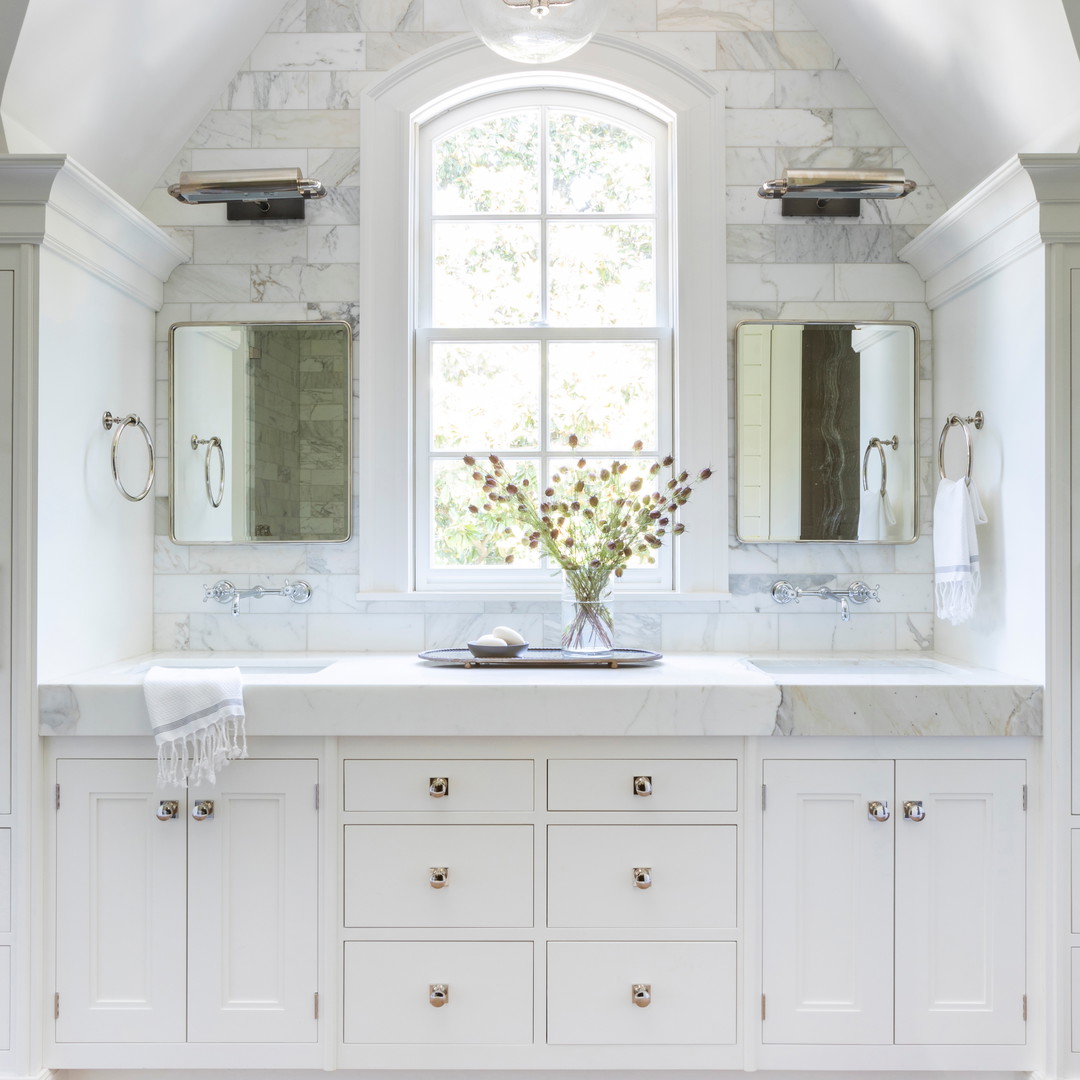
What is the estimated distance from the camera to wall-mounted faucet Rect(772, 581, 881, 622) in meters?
2.90

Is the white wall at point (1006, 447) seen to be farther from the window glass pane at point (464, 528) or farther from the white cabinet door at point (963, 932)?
the window glass pane at point (464, 528)

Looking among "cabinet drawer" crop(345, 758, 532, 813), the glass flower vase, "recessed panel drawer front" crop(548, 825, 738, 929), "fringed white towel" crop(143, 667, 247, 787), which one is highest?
the glass flower vase

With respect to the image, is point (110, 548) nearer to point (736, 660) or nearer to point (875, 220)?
point (736, 660)

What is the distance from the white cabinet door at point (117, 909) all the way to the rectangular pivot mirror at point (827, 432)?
1.79m

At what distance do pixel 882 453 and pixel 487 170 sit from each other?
150 centimetres

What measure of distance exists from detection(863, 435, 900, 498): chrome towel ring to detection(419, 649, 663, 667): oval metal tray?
0.88 meters

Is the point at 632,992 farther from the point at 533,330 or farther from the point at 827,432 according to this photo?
the point at 533,330

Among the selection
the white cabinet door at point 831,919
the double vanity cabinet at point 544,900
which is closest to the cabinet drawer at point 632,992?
the double vanity cabinet at point 544,900

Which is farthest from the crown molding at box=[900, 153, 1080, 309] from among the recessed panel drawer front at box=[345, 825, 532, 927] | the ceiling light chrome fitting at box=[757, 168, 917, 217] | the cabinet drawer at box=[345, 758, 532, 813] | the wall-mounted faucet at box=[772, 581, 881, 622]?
the recessed panel drawer front at box=[345, 825, 532, 927]

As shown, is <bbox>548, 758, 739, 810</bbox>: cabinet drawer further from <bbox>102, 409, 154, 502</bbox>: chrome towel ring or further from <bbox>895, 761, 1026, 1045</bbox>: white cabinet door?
<bbox>102, 409, 154, 502</bbox>: chrome towel ring

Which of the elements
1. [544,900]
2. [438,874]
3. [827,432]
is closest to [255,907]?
[438,874]

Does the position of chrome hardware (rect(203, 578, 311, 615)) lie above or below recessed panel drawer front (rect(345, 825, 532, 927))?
above

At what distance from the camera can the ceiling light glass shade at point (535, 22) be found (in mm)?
1903

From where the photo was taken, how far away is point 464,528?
3.05 metres
